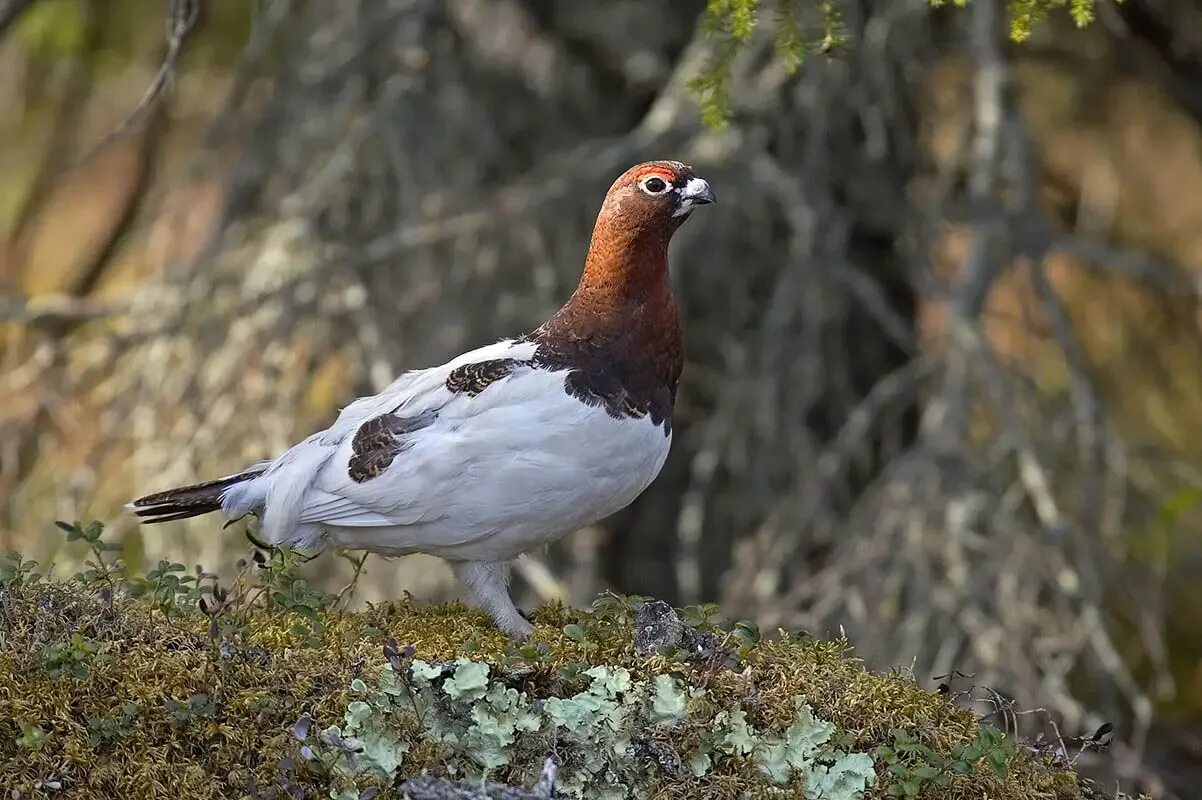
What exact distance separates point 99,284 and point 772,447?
9.40 ft

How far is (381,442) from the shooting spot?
3.44m

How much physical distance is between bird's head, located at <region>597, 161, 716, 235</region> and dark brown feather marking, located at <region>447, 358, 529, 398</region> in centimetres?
41

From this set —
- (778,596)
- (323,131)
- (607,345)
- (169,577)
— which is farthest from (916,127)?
(169,577)

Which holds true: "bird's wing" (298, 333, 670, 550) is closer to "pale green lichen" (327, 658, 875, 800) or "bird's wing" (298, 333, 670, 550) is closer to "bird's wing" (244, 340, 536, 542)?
"bird's wing" (244, 340, 536, 542)

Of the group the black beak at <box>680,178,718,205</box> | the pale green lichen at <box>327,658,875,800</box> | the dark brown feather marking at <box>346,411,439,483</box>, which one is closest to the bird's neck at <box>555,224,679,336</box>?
the black beak at <box>680,178,718,205</box>

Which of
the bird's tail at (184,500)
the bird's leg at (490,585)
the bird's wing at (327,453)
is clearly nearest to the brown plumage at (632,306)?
the bird's wing at (327,453)

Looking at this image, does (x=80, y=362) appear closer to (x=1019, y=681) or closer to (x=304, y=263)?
(x=304, y=263)

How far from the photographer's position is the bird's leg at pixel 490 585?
3234 millimetres

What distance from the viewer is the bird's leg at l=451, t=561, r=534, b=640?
3.23 meters

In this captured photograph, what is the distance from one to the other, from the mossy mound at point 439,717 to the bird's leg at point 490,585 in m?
0.55

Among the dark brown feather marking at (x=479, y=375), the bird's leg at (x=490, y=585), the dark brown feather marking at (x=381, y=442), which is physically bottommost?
the bird's leg at (x=490, y=585)

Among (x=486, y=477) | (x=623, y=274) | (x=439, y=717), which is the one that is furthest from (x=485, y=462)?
(x=439, y=717)

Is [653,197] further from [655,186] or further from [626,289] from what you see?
[626,289]

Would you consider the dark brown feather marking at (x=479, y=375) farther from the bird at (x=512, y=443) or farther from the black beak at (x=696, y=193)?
the black beak at (x=696, y=193)
